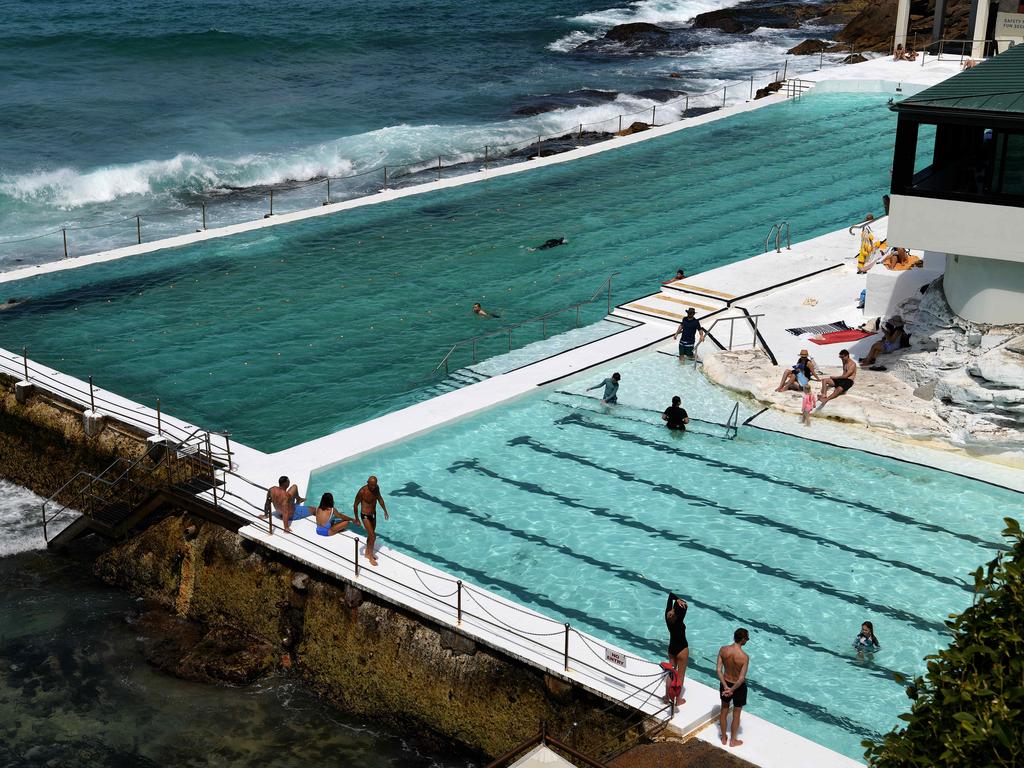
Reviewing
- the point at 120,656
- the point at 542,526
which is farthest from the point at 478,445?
the point at 120,656

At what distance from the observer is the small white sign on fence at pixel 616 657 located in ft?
46.7

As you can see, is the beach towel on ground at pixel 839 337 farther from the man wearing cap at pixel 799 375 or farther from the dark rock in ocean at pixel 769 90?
the dark rock in ocean at pixel 769 90

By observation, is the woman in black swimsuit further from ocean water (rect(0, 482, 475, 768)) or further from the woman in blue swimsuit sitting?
the woman in blue swimsuit sitting

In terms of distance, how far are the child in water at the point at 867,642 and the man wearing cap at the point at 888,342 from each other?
8316mm

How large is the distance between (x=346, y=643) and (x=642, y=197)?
21791 millimetres

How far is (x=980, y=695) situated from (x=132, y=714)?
1172cm

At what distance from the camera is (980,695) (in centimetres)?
888

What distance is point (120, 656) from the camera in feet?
58.7

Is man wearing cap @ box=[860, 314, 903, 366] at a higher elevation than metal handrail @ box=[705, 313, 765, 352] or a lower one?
higher

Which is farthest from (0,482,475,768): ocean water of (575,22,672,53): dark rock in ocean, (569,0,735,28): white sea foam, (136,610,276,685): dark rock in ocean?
(569,0,735,28): white sea foam

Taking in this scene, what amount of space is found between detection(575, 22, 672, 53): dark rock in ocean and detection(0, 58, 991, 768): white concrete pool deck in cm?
4137

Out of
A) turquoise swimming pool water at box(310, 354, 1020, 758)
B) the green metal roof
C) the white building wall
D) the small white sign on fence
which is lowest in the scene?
turquoise swimming pool water at box(310, 354, 1020, 758)

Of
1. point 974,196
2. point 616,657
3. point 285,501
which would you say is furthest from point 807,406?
point 285,501

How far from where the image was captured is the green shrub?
8.58 m
